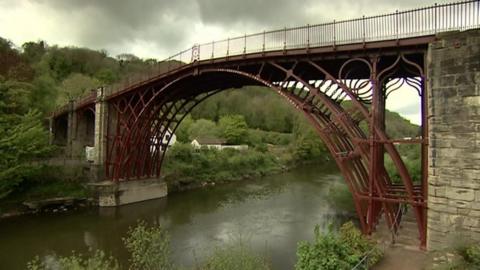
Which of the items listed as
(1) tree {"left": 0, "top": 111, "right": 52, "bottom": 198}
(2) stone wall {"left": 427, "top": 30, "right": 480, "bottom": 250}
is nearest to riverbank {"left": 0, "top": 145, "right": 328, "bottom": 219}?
(1) tree {"left": 0, "top": 111, "right": 52, "bottom": 198}

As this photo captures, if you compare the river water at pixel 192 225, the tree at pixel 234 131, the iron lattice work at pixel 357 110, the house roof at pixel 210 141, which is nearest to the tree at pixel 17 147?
the river water at pixel 192 225

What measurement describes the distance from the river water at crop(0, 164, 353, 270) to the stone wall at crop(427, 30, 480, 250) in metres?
6.48

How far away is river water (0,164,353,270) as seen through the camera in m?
16.1

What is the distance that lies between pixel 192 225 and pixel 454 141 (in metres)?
15.1

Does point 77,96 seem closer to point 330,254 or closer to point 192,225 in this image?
point 192,225

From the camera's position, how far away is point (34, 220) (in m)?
21.5

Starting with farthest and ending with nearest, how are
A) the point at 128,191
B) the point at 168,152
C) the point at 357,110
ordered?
1. the point at 168,152
2. the point at 128,191
3. the point at 357,110

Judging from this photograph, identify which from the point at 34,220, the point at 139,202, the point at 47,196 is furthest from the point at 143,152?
the point at 34,220

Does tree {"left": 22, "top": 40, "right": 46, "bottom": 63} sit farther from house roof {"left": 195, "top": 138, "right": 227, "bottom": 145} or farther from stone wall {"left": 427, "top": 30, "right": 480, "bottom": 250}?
stone wall {"left": 427, "top": 30, "right": 480, "bottom": 250}

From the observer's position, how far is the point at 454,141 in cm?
982

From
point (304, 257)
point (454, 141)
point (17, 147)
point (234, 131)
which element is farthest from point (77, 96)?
point (454, 141)

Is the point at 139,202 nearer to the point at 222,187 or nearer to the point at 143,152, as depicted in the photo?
the point at 143,152

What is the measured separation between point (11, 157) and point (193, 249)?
1232 centimetres

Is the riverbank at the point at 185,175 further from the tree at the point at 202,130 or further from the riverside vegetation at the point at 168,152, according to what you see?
the tree at the point at 202,130
